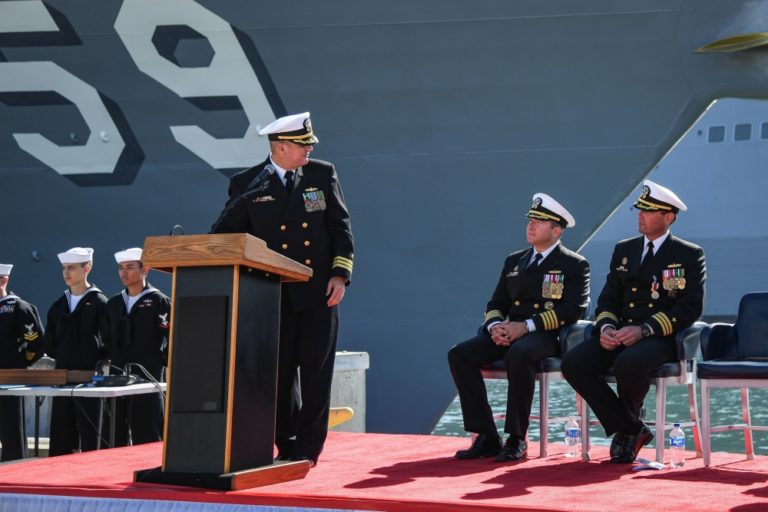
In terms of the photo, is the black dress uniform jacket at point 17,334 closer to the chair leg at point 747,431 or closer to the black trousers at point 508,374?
the black trousers at point 508,374

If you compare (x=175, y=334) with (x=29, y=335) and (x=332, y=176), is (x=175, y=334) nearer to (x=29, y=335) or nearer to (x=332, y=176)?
(x=332, y=176)

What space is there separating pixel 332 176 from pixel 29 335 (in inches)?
124

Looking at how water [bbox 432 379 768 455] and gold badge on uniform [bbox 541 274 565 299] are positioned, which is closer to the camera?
gold badge on uniform [bbox 541 274 565 299]

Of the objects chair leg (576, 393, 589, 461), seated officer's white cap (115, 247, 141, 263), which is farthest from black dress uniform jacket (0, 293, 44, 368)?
chair leg (576, 393, 589, 461)

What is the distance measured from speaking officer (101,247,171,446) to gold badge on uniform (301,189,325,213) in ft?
6.49

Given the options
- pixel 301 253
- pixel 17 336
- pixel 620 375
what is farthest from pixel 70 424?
pixel 620 375

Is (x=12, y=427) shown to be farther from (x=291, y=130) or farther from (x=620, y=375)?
(x=620, y=375)

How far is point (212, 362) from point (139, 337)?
2.54 m

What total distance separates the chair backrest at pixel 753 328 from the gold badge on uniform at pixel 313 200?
6.37 feet

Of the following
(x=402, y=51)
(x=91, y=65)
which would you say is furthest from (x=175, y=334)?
(x=91, y=65)

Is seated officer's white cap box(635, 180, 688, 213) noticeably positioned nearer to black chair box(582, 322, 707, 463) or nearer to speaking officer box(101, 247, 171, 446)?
black chair box(582, 322, 707, 463)

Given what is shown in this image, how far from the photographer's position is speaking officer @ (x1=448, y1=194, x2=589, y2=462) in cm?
459

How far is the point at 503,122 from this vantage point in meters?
8.38

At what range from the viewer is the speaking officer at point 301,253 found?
3.94m
